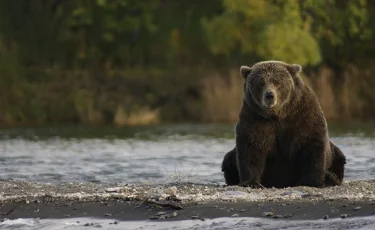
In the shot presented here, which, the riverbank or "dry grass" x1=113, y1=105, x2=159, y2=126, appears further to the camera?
"dry grass" x1=113, y1=105, x2=159, y2=126

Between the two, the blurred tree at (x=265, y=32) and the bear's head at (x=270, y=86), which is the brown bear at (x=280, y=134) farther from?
the blurred tree at (x=265, y=32)

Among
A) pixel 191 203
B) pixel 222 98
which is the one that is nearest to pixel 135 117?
pixel 222 98

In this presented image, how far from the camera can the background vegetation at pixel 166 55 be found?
3725 cm

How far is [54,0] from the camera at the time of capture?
45.4 meters

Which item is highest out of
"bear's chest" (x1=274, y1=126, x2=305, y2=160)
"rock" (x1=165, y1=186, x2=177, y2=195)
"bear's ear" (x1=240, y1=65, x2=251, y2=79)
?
"bear's ear" (x1=240, y1=65, x2=251, y2=79)

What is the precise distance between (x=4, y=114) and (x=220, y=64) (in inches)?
384

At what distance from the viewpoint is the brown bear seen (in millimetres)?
12281

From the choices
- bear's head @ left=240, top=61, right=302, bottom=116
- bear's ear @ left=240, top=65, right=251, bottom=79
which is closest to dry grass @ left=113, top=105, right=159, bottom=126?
bear's ear @ left=240, top=65, right=251, bottom=79

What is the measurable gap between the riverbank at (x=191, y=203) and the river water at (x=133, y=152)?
2709 mm

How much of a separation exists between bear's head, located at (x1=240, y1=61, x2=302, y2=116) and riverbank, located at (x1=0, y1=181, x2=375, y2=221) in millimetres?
960

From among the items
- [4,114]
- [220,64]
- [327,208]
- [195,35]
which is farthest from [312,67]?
[327,208]

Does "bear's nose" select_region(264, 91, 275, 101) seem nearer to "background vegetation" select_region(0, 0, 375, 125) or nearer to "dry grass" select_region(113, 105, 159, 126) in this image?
"background vegetation" select_region(0, 0, 375, 125)

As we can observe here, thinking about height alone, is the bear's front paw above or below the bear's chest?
below

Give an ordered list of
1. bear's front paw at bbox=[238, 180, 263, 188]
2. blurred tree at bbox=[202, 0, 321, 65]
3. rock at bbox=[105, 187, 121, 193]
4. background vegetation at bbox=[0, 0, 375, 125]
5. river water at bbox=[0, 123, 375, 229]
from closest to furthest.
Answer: rock at bbox=[105, 187, 121, 193] < bear's front paw at bbox=[238, 180, 263, 188] < river water at bbox=[0, 123, 375, 229] < background vegetation at bbox=[0, 0, 375, 125] < blurred tree at bbox=[202, 0, 321, 65]
